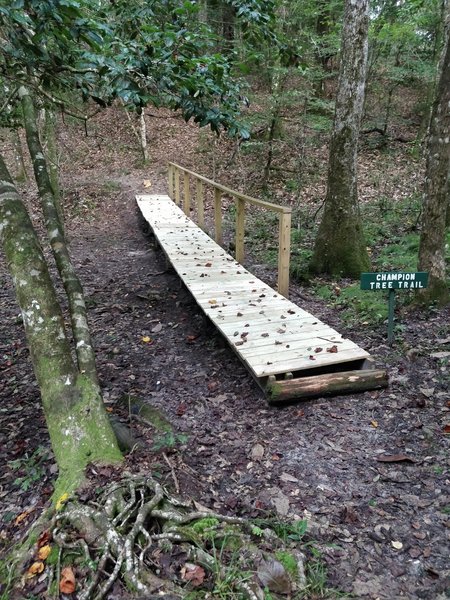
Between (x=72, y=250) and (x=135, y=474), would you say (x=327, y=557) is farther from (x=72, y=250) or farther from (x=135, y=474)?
(x=72, y=250)

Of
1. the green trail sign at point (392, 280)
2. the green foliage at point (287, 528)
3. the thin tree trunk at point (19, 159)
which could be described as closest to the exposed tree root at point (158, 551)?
the green foliage at point (287, 528)

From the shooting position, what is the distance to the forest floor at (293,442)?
2.56 meters

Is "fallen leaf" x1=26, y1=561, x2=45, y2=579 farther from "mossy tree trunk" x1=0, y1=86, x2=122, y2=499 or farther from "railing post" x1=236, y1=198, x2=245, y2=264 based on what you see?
"railing post" x1=236, y1=198, x2=245, y2=264

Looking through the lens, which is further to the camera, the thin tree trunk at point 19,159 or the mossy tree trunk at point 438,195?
the thin tree trunk at point 19,159

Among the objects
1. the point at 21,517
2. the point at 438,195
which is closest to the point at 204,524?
the point at 21,517

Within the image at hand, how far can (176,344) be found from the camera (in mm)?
5809

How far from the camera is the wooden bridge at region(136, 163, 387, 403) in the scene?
160 inches

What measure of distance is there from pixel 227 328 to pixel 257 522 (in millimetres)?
2643

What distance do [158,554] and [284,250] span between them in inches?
172

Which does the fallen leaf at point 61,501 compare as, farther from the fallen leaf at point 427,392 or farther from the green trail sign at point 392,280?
the green trail sign at point 392,280

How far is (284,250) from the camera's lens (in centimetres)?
595

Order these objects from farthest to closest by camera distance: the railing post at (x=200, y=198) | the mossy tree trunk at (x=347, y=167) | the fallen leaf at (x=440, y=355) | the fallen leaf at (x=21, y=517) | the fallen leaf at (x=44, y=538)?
the railing post at (x=200, y=198) < the mossy tree trunk at (x=347, y=167) < the fallen leaf at (x=440, y=355) < the fallen leaf at (x=21, y=517) < the fallen leaf at (x=44, y=538)

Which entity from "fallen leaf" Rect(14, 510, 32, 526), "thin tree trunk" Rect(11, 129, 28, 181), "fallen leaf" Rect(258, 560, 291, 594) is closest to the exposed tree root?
"fallen leaf" Rect(258, 560, 291, 594)

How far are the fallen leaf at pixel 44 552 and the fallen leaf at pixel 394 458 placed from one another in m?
2.29
